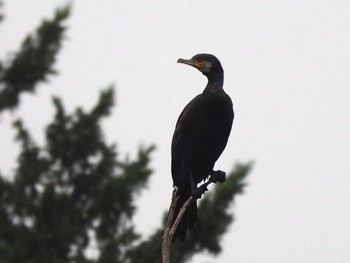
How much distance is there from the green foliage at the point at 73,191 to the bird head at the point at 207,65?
3334 millimetres

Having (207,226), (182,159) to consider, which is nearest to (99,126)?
(207,226)

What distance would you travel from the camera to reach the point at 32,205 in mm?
9273

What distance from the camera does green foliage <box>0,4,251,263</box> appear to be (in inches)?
353

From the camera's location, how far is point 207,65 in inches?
210

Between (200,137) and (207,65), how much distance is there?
50 cm

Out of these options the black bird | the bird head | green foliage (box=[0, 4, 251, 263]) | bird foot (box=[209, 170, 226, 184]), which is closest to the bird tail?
the black bird

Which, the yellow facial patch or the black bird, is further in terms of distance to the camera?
the yellow facial patch

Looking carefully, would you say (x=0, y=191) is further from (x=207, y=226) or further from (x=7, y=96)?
(x=207, y=226)

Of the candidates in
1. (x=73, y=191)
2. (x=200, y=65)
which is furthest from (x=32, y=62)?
(x=200, y=65)

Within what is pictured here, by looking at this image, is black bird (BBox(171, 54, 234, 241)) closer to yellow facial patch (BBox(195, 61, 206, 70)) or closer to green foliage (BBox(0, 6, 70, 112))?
yellow facial patch (BBox(195, 61, 206, 70))

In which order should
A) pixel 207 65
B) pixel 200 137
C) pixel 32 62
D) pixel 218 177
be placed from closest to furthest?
pixel 218 177 → pixel 200 137 → pixel 207 65 → pixel 32 62

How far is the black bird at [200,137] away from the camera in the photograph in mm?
5086

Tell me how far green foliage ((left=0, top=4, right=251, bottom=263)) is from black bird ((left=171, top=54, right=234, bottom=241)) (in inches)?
135

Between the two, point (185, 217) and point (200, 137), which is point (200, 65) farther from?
point (185, 217)
